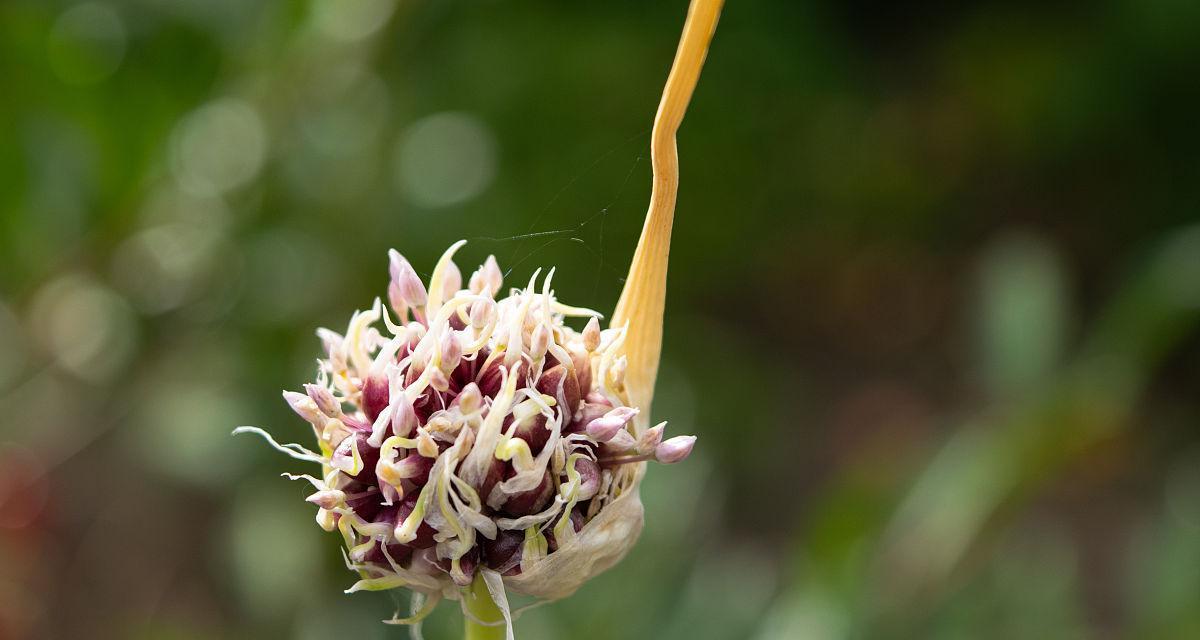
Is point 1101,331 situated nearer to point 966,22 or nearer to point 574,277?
point 574,277

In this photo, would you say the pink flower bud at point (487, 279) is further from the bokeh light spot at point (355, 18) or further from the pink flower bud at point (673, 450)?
the bokeh light spot at point (355, 18)

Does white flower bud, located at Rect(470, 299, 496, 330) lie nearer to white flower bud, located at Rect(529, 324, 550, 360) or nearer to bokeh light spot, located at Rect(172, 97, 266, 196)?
white flower bud, located at Rect(529, 324, 550, 360)

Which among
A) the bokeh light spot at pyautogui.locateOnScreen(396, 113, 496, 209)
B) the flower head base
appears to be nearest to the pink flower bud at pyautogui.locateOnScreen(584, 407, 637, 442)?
the flower head base

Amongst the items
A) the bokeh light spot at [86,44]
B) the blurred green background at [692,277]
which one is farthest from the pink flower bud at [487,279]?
the bokeh light spot at [86,44]

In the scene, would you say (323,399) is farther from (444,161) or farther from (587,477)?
(444,161)

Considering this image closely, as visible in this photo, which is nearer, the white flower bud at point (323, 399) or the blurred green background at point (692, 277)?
the white flower bud at point (323, 399)

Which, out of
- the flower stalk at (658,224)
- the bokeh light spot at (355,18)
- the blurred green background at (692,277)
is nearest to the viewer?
the flower stalk at (658,224)

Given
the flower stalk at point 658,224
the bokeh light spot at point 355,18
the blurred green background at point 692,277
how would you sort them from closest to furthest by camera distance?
the flower stalk at point 658,224
the blurred green background at point 692,277
the bokeh light spot at point 355,18
